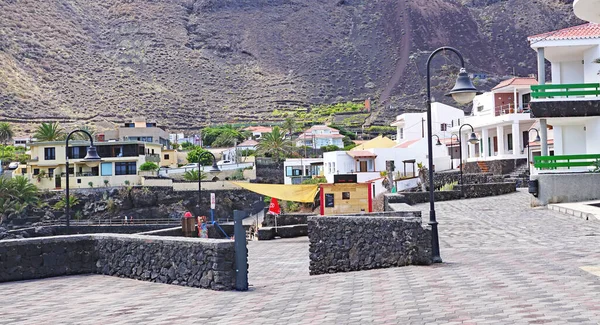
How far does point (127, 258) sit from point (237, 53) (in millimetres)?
148649

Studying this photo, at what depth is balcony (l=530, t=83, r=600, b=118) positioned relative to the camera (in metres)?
25.5

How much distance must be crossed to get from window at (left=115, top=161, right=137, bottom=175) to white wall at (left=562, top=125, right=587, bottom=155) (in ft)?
154

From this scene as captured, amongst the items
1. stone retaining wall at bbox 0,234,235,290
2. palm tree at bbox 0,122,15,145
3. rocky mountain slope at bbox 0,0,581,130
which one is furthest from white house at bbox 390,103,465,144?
stone retaining wall at bbox 0,234,235,290

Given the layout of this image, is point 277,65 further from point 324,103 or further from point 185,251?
point 185,251

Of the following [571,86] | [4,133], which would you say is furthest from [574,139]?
[4,133]

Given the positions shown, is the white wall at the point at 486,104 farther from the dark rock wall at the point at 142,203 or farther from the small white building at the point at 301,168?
the dark rock wall at the point at 142,203

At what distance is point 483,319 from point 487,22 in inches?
7367

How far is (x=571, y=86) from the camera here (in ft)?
82.8

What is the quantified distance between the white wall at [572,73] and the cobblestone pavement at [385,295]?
13467mm

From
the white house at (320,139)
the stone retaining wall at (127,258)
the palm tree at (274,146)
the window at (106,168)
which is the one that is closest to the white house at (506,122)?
the palm tree at (274,146)

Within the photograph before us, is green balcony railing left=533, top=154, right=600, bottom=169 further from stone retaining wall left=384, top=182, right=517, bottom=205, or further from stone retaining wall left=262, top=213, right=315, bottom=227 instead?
stone retaining wall left=262, top=213, right=315, bottom=227

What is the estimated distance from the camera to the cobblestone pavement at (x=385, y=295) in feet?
27.4

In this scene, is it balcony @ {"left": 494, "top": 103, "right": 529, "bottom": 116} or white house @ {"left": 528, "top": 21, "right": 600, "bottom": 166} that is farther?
balcony @ {"left": 494, "top": 103, "right": 529, "bottom": 116}

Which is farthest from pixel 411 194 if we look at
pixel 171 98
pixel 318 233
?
pixel 171 98
